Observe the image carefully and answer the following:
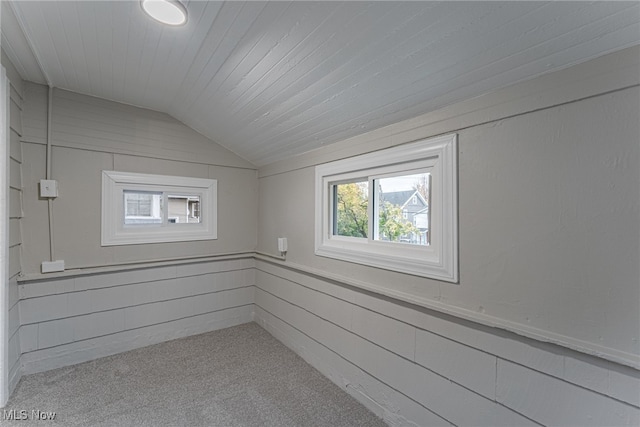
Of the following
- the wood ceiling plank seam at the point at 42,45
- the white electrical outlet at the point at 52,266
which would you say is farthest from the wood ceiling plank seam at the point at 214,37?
the white electrical outlet at the point at 52,266

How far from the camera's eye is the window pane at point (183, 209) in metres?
3.14

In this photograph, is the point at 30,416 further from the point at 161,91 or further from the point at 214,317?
the point at 161,91

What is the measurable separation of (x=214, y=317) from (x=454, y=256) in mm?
2788

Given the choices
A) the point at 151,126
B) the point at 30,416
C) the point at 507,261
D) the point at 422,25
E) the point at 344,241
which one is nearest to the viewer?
the point at 422,25

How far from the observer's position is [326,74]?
1.66 m

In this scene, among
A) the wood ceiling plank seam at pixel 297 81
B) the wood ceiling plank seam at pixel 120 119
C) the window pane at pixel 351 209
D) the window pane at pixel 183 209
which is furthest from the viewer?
the window pane at pixel 183 209

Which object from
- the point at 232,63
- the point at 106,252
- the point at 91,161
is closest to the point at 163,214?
the point at 106,252

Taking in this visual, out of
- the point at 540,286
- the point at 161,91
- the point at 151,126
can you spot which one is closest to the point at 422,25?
the point at 540,286

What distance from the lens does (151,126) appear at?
2.90 meters

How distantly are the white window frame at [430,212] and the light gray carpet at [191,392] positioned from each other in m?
1.04

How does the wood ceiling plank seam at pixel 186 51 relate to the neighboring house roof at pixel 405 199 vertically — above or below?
above

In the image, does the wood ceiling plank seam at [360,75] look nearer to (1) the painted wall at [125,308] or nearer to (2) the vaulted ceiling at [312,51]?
(2) the vaulted ceiling at [312,51]

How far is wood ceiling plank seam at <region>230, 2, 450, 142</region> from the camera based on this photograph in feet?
4.30
